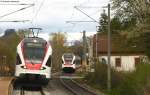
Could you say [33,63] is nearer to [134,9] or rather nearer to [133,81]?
[133,81]

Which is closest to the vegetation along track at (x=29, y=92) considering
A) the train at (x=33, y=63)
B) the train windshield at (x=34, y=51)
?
the train at (x=33, y=63)

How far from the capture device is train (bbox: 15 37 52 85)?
35.8m

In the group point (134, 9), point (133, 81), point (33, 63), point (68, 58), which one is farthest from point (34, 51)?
point (68, 58)

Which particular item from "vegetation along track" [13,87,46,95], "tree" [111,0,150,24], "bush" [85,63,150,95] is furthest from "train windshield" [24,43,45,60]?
"tree" [111,0,150,24]

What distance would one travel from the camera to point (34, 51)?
3647cm

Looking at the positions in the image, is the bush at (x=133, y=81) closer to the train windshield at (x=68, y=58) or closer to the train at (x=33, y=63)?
the train at (x=33, y=63)

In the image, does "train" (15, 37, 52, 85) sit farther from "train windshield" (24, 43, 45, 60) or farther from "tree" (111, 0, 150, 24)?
"tree" (111, 0, 150, 24)

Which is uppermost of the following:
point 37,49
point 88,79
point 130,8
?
point 130,8

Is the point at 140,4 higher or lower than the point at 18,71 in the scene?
higher

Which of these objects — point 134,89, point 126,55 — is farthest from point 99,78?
point 126,55

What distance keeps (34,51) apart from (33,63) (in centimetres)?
98

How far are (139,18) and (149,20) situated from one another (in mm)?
3230

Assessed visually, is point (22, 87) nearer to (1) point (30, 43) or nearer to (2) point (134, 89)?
(1) point (30, 43)

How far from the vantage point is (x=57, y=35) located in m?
166
